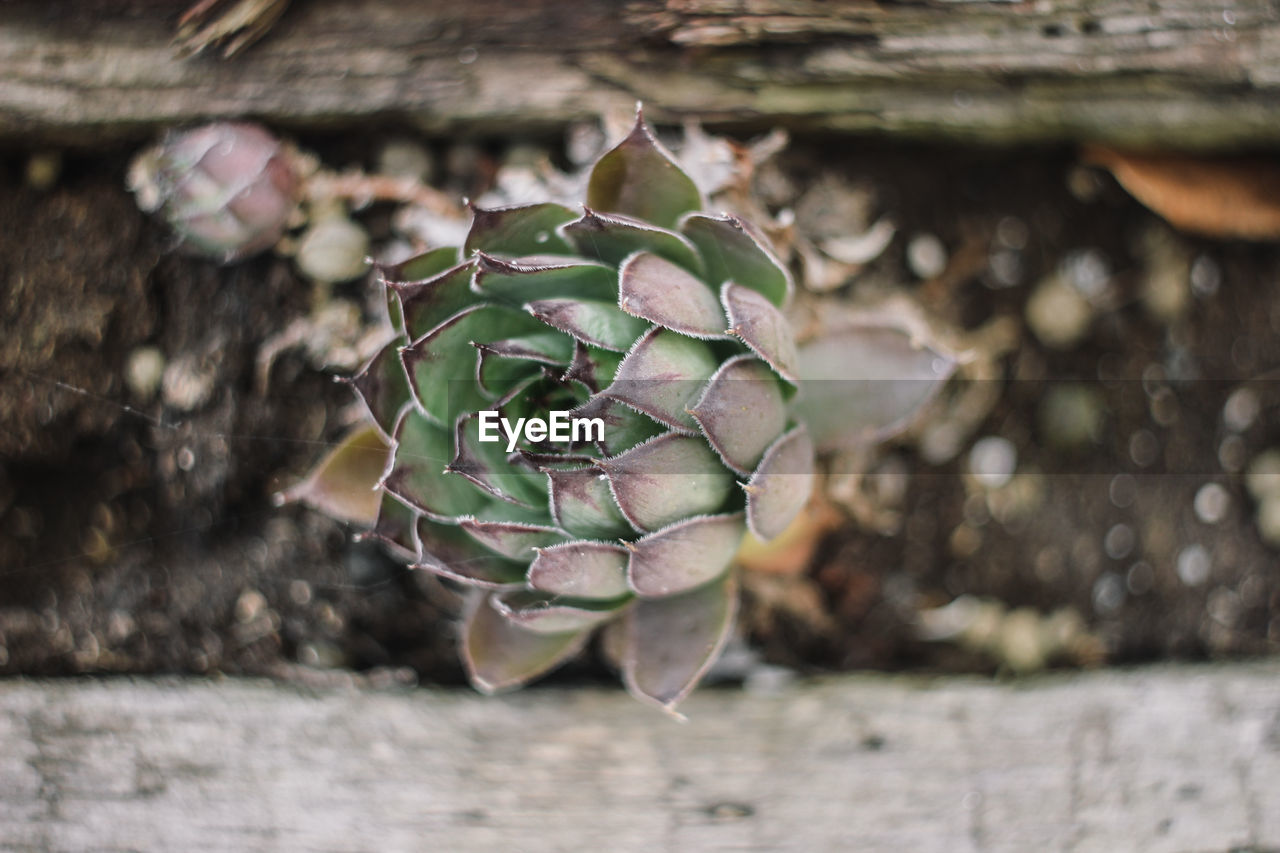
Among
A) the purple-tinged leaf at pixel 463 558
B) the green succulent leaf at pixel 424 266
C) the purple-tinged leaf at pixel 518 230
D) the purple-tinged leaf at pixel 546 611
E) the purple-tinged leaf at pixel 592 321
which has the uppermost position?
the purple-tinged leaf at pixel 518 230

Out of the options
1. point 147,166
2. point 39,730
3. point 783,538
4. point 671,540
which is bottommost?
point 39,730

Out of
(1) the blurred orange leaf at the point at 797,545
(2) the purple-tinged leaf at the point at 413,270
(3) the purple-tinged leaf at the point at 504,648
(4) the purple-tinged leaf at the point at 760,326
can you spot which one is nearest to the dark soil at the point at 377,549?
(1) the blurred orange leaf at the point at 797,545

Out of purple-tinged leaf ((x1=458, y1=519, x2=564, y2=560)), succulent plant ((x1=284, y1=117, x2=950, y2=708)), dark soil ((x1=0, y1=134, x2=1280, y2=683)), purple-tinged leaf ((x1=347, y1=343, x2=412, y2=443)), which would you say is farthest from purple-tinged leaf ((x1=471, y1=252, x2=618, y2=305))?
dark soil ((x1=0, y1=134, x2=1280, y2=683))

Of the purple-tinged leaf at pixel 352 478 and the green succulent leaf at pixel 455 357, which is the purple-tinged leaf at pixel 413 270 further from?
the purple-tinged leaf at pixel 352 478

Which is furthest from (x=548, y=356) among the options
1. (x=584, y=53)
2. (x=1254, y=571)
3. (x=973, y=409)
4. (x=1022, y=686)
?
(x=1254, y=571)

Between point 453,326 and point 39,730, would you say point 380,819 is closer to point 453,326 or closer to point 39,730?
point 39,730

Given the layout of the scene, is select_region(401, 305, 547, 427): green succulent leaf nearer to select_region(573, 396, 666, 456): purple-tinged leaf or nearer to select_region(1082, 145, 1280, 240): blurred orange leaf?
select_region(573, 396, 666, 456): purple-tinged leaf
